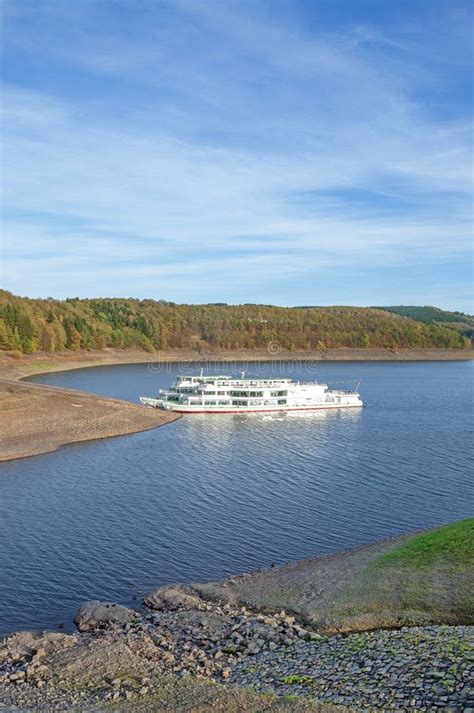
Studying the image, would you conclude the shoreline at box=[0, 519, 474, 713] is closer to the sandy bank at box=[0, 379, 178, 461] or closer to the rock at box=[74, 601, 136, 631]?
the rock at box=[74, 601, 136, 631]

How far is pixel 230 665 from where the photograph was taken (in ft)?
65.8

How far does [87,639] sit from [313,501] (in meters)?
21.2

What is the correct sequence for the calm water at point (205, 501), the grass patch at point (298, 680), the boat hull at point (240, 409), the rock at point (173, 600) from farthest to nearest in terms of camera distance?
1. the boat hull at point (240, 409)
2. the calm water at point (205, 501)
3. the rock at point (173, 600)
4. the grass patch at point (298, 680)

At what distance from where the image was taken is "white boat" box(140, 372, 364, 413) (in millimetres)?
84188

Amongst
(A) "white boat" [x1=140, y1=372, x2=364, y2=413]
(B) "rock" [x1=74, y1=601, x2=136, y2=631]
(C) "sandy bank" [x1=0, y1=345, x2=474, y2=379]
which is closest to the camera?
(B) "rock" [x1=74, y1=601, x2=136, y2=631]

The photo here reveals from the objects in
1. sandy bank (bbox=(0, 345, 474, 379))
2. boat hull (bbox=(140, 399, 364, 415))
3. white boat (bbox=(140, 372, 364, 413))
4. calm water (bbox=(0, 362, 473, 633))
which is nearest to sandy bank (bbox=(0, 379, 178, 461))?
calm water (bbox=(0, 362, 473, 633))

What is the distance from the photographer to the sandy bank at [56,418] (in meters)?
57.4

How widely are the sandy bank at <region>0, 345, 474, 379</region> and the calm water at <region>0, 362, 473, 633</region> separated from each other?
2775 inches

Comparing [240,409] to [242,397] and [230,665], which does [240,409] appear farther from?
[230,665]

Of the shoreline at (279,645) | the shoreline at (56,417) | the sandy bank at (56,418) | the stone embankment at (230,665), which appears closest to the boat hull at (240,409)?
the shoreline at (56,417)

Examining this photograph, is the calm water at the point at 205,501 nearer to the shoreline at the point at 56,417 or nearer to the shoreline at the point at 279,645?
the shoreline at the point at 56,417

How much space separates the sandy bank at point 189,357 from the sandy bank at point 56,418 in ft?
178

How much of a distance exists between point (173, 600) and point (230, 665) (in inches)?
247

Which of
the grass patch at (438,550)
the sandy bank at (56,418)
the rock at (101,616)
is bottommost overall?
the rock at (101,616)
